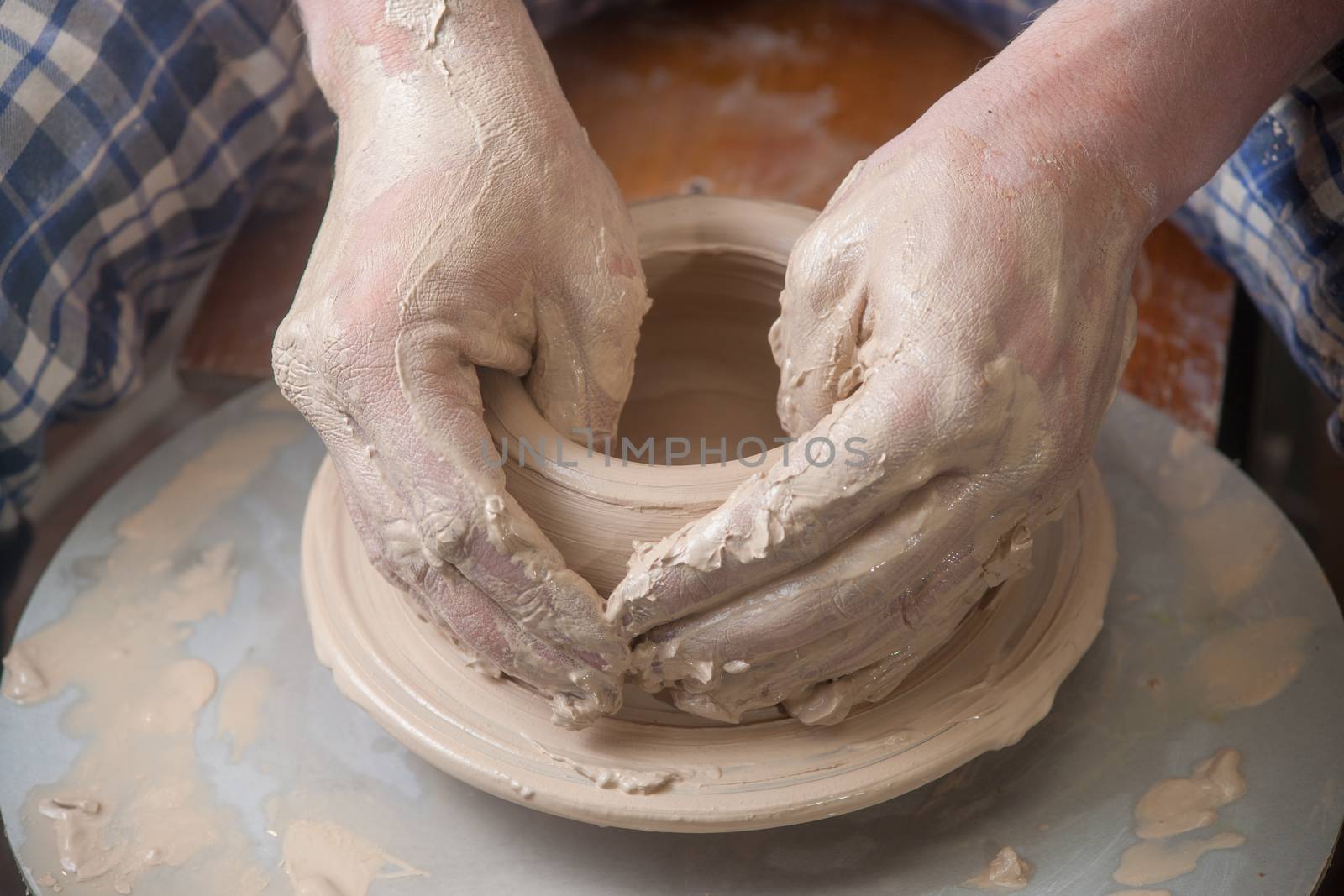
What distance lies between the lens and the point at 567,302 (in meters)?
1.17

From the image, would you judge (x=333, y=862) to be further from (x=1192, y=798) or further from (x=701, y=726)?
(x=1192, y=798)

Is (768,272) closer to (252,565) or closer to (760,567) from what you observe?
(760,567)

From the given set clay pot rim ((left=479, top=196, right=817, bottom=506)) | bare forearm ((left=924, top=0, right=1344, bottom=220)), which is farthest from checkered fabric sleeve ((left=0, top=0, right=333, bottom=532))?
bare forearm ((left=924, top=0, right=1344, bottom=220))

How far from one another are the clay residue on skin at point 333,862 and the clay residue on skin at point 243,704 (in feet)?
0.45

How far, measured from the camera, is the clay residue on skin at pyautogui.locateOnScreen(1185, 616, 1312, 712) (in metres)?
1.31

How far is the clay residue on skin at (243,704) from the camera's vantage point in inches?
52.0

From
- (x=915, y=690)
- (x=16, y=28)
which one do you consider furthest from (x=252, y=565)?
(x=915, y=690)

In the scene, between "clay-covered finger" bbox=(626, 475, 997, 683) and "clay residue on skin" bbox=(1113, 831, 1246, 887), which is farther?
"clay residue on skin" bbox=(1113, 831, 1246, 887)

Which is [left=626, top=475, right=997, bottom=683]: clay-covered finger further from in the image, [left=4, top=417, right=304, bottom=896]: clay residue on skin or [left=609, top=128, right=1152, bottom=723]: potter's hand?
[left=4, top=417, right=304, bottom=896]: clay residue on skin

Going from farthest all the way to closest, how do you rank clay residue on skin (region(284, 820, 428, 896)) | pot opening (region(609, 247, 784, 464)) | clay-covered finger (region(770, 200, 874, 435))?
pot opening (region(609, 247, 784, 464)) < clay residue on skin (region(284, 820, 428, 896)) < clay-covered finger (region(770, 200, 874, 435))

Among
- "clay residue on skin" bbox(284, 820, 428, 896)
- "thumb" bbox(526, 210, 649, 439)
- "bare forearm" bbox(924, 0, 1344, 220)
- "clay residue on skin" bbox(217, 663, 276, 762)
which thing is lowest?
"clay residue on skin" bbox(284, 820, 428, 896)

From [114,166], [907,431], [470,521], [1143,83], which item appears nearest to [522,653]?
[470,521]

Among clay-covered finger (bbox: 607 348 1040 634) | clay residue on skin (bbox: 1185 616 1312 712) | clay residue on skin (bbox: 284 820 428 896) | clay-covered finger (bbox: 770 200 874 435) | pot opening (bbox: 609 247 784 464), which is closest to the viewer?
clay-covered finger (bbox: 607 348 1040 634)

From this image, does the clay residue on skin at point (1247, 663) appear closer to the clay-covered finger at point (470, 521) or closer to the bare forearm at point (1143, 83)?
the bare forearm at point (1143, 83)
